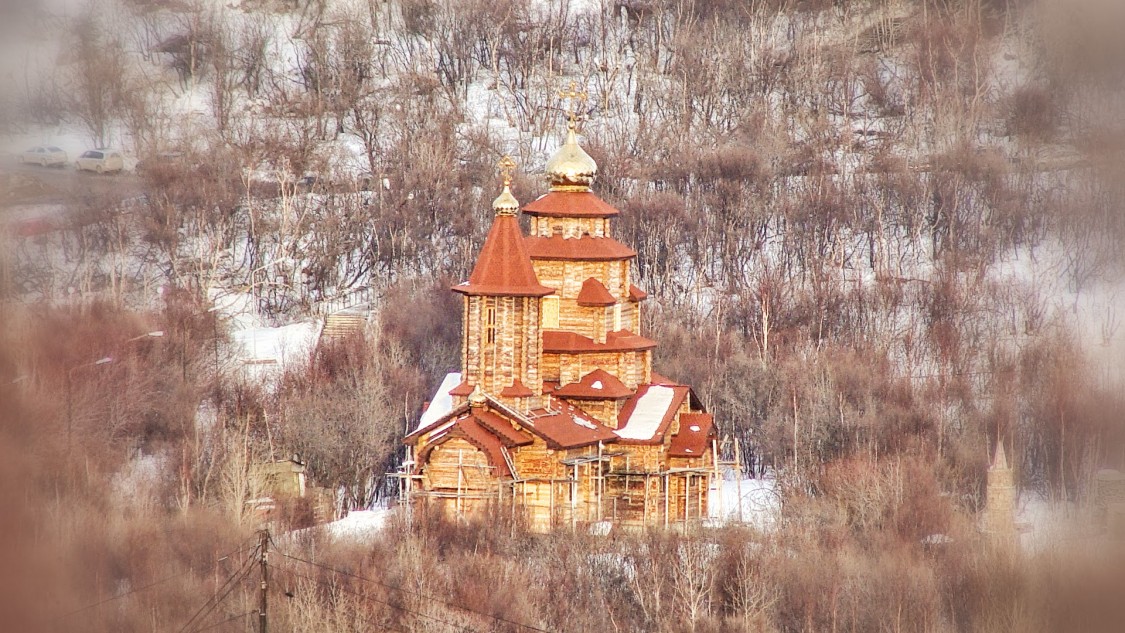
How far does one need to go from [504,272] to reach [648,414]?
16.6ft

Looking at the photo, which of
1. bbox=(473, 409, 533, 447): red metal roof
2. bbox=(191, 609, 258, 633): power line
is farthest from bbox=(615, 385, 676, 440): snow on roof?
bbox=(191, 609, 258, 633): power line

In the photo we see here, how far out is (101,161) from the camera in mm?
21828

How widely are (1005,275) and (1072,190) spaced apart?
2354 cm

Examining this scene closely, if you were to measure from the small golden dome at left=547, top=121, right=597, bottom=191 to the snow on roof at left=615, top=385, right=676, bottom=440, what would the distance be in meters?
4.76

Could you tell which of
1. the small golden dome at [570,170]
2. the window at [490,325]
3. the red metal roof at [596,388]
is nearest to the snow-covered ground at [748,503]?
the red metal roof at [596,388]

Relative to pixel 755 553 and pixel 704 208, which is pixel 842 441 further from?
pixel 704 208

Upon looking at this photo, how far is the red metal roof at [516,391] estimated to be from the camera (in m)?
38.0

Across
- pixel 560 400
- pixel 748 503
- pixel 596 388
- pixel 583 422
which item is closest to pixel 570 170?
pixel 596 388

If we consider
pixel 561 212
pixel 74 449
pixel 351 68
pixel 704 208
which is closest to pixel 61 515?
pixel 74 449

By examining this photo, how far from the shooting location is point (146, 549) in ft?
85.4

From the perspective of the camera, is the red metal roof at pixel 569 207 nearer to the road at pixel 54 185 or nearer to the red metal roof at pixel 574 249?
the red metal roof at pixel 574 249

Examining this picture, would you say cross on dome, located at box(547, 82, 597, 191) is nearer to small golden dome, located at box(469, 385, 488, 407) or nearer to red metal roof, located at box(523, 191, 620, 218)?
red metal roof, located at box(523, 191, 620, 218)

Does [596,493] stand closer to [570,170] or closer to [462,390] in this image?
[462,390]

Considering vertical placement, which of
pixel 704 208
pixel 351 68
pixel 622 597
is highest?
pixel 351 68
